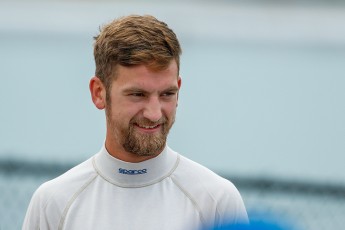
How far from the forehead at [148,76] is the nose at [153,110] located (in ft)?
0.13

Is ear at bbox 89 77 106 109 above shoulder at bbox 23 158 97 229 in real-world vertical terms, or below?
above

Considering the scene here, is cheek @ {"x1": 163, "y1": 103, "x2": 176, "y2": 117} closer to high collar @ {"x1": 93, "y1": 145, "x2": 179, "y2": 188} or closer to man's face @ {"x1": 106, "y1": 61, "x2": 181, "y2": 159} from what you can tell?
man's face @ {"x1": 106, "y1": 61, "x2": 181, "y2": 159}

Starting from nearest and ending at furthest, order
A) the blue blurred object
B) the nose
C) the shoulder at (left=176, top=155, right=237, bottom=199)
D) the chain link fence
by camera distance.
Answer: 1. the blue blurred object
2. the nose
3. the shoulder at (left=176, top=155, right=237, bottom=199)
4. the chain link fence

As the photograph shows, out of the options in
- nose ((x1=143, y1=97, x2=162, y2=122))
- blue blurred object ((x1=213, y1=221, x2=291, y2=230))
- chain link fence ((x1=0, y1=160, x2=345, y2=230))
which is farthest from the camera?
chain link fence ((x1=0, y1=160, x2=345, y2=230))

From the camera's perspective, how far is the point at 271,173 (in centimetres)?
517

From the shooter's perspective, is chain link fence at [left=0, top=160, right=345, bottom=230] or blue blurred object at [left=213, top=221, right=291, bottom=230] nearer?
blue blurred object at [left=213, top=221, right=291, bottom=230]

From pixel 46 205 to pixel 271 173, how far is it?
100 inches

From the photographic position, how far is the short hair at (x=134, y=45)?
8.66 ft

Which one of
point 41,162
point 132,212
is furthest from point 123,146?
point 41,162

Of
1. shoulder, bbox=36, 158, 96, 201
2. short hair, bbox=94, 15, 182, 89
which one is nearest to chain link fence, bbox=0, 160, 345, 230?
shoulder, bbox=36, 158, 96, 201

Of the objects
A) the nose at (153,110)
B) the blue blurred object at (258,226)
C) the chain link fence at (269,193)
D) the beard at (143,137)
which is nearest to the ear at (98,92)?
the beard at (143,137)

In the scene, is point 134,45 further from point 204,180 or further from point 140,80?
point 204,180

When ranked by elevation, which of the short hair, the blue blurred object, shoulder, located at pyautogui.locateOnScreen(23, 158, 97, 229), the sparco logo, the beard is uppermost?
the short hair

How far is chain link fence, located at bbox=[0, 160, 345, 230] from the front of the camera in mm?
4883
